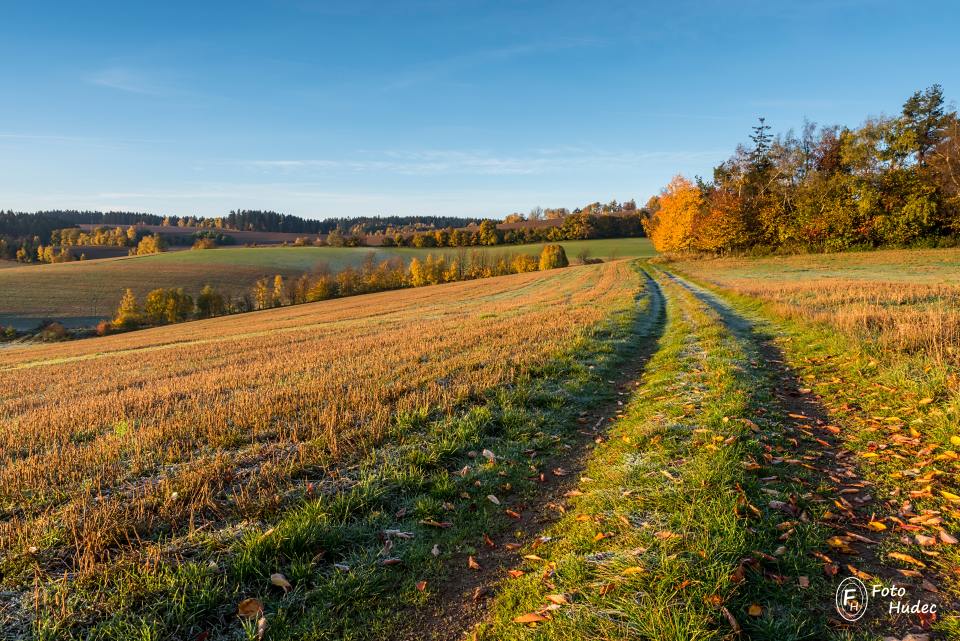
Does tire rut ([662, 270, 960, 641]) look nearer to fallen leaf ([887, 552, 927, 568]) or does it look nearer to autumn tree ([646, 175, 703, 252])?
fallen leaf ([887, 552, 927, 568])

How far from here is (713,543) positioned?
3.82m

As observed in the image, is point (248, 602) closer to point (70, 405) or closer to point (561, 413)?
point (561, 413)

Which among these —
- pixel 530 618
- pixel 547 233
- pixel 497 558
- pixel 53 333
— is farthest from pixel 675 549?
pixel 547 233

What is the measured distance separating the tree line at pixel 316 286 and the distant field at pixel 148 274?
4.88 meters

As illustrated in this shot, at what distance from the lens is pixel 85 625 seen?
3.37 metres

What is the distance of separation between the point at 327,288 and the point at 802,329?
7808 cm

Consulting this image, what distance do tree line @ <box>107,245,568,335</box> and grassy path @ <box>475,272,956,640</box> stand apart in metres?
75.1

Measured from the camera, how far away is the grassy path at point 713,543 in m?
3.18

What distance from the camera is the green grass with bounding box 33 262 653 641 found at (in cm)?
346

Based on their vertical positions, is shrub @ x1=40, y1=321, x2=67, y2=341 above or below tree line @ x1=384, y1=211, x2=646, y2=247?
below

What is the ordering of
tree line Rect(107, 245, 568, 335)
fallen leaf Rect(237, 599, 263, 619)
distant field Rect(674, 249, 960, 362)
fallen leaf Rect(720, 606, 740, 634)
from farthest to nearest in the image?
1. tree line Rect(107, 245, 568, 335)
2. distant field Rect(674, 249, 960, 362)
3. fallen leaf Rect(237, 599, 263, 619)
4. fallen leaf Rect(720, 606, 740, 634)

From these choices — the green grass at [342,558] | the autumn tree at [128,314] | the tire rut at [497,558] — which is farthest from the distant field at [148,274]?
the tire rut at [497,558]

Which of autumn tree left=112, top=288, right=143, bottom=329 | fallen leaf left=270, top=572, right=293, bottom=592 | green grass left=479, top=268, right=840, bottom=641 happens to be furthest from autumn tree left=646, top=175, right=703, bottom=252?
autumn tree left=112, top=288, right=143, bottom=329

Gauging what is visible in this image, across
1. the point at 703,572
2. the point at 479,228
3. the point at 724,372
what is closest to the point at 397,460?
the point at 703,572
